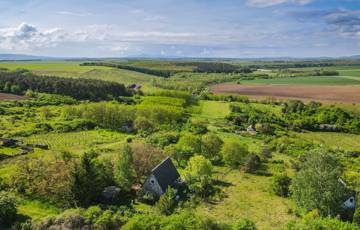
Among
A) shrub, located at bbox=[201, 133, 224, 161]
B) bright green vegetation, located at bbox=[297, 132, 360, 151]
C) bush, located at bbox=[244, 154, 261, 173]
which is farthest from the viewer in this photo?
bright green vegetation, located at bbox=[297, 132, 360, 151]

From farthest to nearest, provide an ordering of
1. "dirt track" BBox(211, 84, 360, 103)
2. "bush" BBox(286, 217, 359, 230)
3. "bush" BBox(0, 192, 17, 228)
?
"dirt track" BBox(211, 84, 360, 103), "bush" BBox(0, 192, 17, 228), "bush" BBox(286, 217, 359, 230)

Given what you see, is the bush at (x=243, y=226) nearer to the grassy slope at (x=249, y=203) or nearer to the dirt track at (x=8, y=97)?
the grassy slope at (x=249, y=203)

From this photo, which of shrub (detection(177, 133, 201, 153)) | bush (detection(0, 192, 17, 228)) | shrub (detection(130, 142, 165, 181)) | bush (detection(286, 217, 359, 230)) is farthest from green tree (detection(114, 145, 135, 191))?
bush (detection(286, 217, 359, 230))

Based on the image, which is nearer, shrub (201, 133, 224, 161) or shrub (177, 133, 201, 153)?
shrub (201, 133, 224, 161)

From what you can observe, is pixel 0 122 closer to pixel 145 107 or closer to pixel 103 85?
pixel 145 107

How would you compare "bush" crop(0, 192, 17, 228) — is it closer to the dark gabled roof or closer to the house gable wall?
the house gable wall

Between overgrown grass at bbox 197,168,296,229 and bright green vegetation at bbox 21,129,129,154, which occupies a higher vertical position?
bright green vegetation at bbox 21,129,129,154
